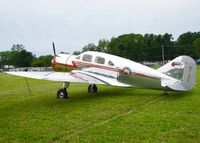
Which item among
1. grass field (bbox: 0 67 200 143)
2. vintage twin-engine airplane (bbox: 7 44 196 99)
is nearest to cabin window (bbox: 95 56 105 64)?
vintage twin-engine airplane (bbox: 7 44 196 99)

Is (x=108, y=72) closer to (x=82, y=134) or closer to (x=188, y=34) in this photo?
(x=82, y=134)

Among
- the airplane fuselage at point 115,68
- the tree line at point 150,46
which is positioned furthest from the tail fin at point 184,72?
the tree line at point 150,46

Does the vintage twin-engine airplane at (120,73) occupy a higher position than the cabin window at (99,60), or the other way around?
the cabin window at (99,60)

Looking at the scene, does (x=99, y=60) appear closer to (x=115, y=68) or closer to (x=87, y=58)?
(x=87, y=58)

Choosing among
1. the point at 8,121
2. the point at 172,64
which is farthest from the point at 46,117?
the point at 172,64

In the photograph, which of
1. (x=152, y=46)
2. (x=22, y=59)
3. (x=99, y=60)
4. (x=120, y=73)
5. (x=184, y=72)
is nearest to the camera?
(x=184, y=72)

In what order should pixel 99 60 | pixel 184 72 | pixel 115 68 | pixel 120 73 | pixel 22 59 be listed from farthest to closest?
pixel 22 59, pixel 99 60, pixel 115 68, pixel 120 73, pixel 184 72

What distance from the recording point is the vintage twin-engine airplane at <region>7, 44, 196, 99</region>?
11719 mm

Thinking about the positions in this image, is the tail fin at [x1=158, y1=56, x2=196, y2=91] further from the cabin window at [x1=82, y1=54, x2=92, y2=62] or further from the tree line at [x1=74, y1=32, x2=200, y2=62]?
the tree line at [x1=74, y1=32, x2=200, y2=62]

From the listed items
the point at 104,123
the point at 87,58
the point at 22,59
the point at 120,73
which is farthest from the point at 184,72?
the point at 22,59

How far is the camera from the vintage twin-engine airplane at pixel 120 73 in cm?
1172

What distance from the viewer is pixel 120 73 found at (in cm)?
1303

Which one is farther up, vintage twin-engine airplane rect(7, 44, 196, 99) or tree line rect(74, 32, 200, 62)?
tree line rect(74, 32, 200, 62)

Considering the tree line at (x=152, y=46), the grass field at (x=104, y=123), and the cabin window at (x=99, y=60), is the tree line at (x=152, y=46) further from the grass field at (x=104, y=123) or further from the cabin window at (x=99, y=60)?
the grass field at (x=104, y=123)
